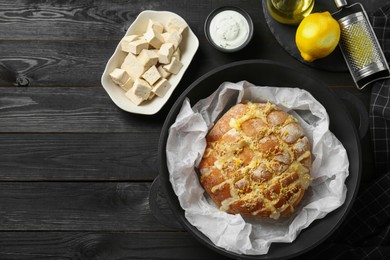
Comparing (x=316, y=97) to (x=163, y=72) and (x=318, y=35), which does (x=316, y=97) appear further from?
(x=163, y=72)

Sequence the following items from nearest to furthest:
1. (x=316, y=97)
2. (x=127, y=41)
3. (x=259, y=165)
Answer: (x=259, y=165) < (x=316, y=97) < (x=127, y=41)

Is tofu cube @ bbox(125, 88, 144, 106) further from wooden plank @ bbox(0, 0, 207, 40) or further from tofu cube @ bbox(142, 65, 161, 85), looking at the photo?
wooden plank @ bbox(0, 0, 207, 40)

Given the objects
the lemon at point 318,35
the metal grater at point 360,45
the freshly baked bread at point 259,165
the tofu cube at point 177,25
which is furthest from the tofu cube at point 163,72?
the metal grater at point 360,45

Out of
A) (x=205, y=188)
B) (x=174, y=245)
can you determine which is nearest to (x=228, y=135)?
(x=205, y=188)

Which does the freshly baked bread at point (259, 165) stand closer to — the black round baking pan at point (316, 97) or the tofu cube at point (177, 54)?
the black round baking pan at point (316, 97)

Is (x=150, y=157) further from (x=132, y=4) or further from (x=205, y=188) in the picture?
(x=132, y=4)

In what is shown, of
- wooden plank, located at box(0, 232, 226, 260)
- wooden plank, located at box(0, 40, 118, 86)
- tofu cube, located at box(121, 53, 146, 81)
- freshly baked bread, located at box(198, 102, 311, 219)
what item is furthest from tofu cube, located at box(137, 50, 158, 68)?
wooden plank, located at box(0, 232, 226, 260)

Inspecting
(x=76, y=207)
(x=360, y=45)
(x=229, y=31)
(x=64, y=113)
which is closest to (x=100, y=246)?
(x=76, y=207)
